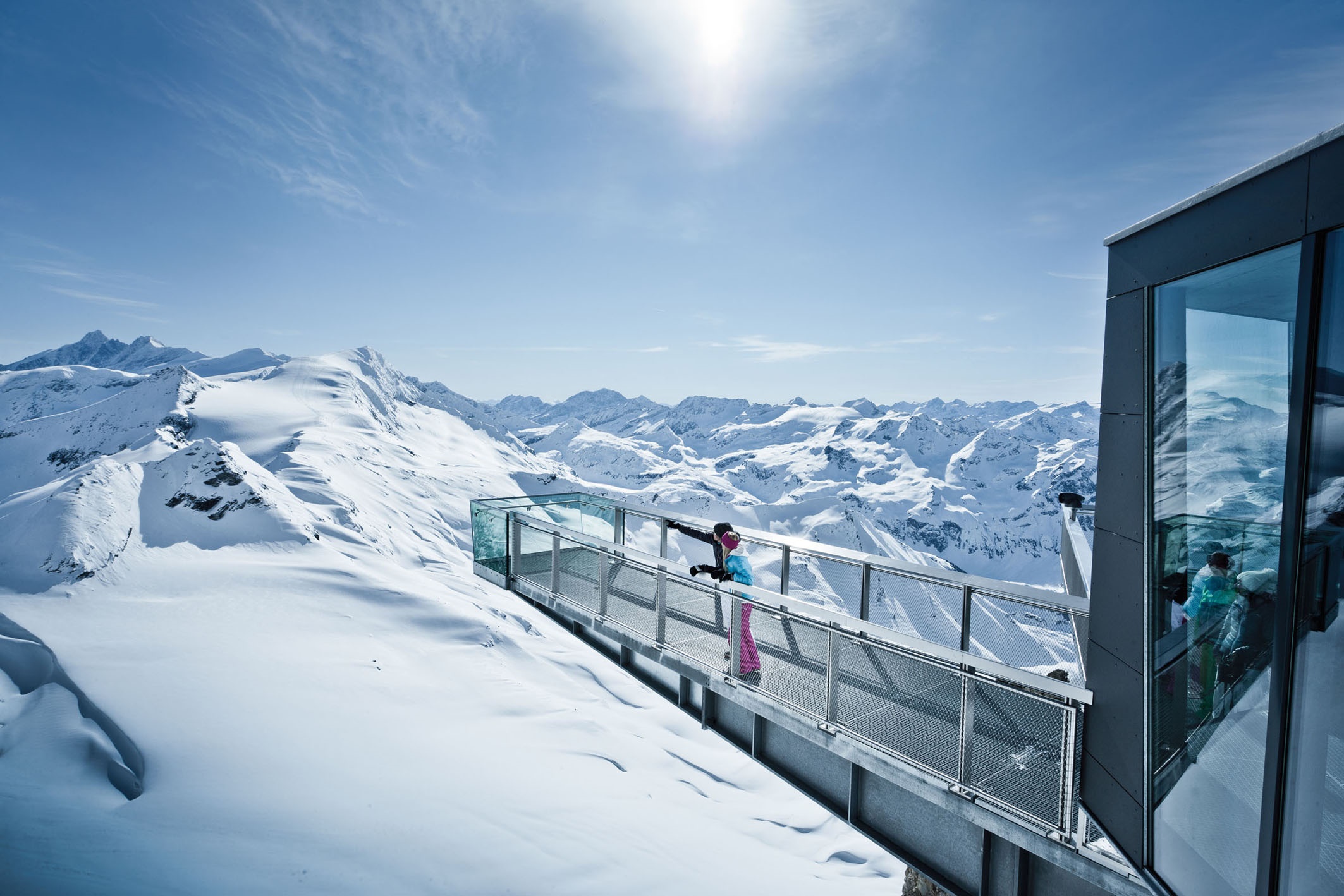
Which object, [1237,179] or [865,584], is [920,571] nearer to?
[865,584]

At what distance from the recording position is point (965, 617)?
7.17 metres

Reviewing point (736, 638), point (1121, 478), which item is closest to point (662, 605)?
point (736, 638)

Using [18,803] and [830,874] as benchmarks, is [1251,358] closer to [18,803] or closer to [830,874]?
[18,803]

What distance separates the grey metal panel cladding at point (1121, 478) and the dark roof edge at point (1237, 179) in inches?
47.3

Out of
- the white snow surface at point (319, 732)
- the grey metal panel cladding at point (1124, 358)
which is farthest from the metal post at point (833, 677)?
the white snow surface at point (319, 732)

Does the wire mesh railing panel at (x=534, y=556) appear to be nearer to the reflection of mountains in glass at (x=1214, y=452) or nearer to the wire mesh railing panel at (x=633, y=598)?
the wire mesh railing panel at (x=633, y=598)

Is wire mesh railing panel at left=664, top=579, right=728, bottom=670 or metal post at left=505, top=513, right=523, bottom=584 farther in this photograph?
metal post at left=505, top=513, right=523, bottom=584

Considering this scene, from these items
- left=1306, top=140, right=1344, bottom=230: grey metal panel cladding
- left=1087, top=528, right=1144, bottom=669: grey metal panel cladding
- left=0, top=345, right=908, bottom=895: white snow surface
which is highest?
left=1306, top=140, right=1344, bottom=230: grey metal panel cladding

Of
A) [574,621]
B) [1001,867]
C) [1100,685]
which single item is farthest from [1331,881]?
[574,621]

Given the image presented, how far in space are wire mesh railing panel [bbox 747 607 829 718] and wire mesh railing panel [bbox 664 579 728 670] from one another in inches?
16.2

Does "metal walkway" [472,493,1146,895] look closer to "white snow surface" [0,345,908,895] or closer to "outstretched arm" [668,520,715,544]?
"outstretched arm" [668,520,715,544]

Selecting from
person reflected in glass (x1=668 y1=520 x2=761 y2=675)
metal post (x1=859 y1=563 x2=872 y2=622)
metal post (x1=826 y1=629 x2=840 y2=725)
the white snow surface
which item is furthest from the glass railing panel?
metal post (x1=826 y1=629 x2=840 y2=725)

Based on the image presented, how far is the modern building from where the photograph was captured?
2.77 m

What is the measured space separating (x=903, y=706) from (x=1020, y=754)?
1004mm
